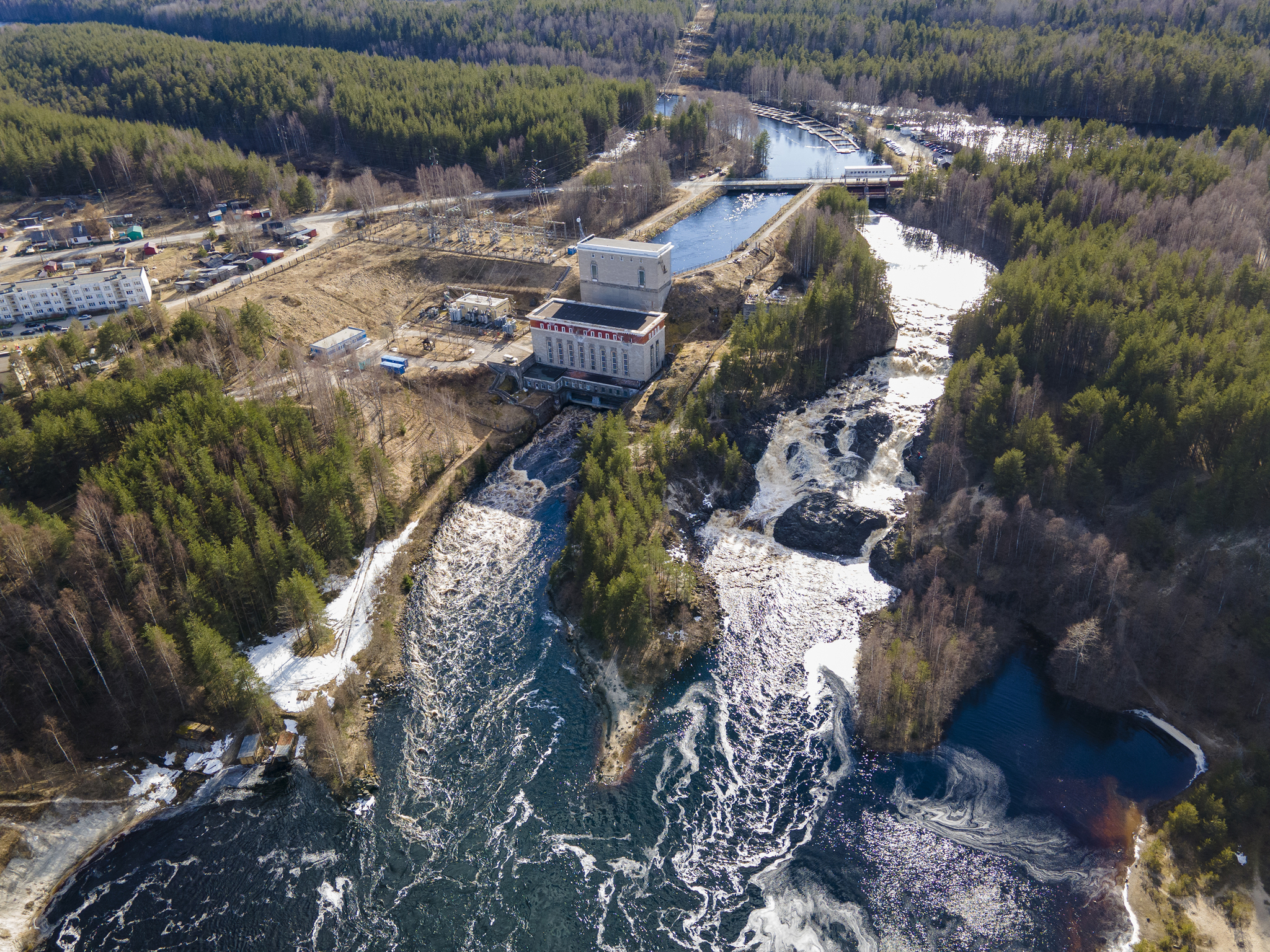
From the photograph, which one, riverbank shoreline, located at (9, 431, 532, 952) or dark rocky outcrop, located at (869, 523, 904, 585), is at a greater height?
dark rocky outcrop, located at (869, 523, 904, 585)

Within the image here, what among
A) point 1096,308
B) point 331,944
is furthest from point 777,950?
point 1096,308

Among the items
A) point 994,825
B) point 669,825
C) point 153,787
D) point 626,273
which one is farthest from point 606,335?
point 994,825

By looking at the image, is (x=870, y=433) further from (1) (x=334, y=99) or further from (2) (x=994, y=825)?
(1) (x=334, y=99)

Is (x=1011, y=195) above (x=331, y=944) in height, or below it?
above

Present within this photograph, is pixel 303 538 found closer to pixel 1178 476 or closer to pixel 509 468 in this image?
pixel 509 468

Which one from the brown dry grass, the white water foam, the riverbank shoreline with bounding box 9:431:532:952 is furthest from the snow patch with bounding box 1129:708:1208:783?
the brown dry grass

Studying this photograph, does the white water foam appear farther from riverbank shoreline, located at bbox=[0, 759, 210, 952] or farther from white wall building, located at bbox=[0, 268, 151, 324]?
white wall building, located at bbox=[0, 268, 151, 324]
